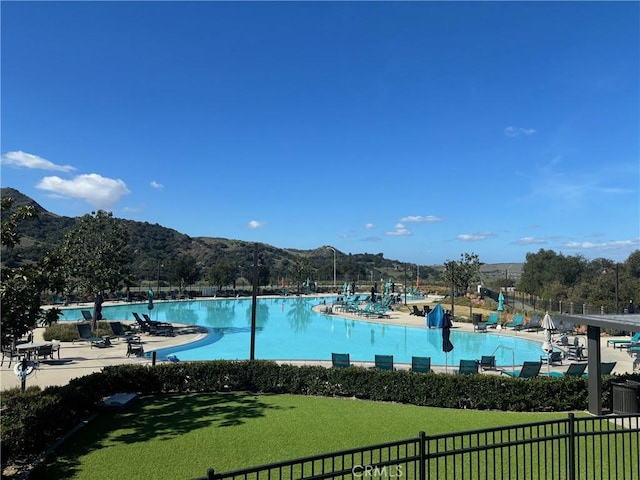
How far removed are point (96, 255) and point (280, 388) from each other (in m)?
17.5

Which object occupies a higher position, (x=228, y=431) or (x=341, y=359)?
(x=341, y=359)

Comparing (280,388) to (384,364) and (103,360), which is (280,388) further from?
(103,360)

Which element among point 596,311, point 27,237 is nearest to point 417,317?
point 596,311

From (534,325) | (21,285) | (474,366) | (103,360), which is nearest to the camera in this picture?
(21,285)

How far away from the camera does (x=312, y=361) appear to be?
1797cm

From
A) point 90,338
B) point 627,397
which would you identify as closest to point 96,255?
point 90,338

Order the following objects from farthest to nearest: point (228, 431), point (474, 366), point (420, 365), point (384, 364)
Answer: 1. point (384, 364)
2. point (474, 366)
3. point (420, 365)
4. point (228, 431)

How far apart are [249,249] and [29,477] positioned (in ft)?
422

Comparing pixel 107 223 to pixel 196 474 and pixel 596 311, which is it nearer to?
pixel 196 474

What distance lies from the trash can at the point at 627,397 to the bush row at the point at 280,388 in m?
0.38

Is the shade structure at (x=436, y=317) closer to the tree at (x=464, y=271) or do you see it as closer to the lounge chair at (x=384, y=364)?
the lounge chair at (x=384, y=364)

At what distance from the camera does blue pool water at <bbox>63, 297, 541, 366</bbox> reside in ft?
70.8

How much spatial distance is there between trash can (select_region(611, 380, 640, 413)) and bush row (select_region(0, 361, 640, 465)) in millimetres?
384

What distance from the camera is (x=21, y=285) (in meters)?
8.40
